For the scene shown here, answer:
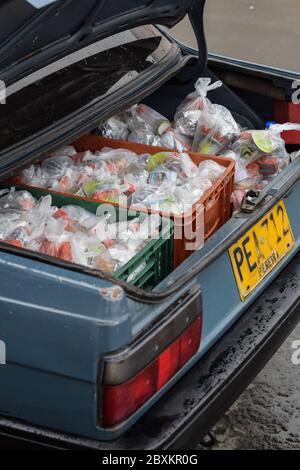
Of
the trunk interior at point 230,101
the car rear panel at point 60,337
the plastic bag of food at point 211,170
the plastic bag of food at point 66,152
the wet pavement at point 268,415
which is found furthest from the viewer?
the trunk interior at point 230,101

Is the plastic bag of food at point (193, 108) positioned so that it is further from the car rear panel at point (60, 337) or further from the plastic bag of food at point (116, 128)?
the car rear panel at point (60, 337)

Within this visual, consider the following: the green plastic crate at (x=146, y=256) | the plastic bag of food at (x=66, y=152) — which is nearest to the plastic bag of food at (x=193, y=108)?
the plastic bag of food at (x=66, y=152)

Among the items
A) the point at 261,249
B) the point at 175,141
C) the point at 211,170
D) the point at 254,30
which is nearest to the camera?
the point at 261,249

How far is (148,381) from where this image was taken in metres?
2.01

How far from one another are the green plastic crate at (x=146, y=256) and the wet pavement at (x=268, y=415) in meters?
0.87

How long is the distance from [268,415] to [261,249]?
916 mm

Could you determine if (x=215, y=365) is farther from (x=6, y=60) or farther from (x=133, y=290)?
(x=6, y=60)

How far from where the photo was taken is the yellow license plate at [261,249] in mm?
2406

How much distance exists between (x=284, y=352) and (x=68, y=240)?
1442 millimetres

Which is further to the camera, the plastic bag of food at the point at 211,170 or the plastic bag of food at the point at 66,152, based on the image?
the plastic bag of food at the point at 66,152

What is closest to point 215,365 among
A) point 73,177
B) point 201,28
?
point 73,177

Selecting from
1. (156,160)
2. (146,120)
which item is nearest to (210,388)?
(156,160)

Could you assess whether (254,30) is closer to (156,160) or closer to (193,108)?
(193,108)
